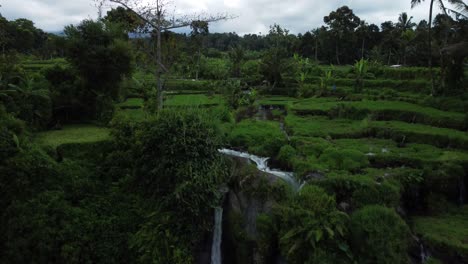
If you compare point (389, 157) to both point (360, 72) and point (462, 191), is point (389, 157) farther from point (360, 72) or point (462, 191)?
point (360, 72)

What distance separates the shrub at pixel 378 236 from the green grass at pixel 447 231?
2.23 feet

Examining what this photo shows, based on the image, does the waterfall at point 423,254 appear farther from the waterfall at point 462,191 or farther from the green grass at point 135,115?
the green grass at point 135,115

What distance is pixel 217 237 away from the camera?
999cm

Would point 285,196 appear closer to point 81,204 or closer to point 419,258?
point 419,258

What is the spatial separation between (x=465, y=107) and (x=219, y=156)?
1382 centimetres

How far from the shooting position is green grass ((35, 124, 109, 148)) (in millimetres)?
10934

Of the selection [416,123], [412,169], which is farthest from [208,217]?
[416,123]

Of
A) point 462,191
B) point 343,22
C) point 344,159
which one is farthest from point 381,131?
point 343,22

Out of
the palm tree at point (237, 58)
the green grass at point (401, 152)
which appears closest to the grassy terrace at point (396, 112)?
the green grass at point (401, 152)

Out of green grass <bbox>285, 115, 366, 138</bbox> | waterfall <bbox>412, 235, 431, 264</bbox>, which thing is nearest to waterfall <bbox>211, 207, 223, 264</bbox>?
waterfall <bbox>412, 235, 431, 264</bbox>

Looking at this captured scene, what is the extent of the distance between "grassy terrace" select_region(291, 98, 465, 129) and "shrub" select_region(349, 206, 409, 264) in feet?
30.7

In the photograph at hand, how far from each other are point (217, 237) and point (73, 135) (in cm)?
608

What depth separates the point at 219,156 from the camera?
10.3m

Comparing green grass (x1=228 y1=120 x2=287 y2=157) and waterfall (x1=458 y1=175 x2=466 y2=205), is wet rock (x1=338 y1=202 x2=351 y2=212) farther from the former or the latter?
green grass (x1=228 y1=120 x2=287 y2=157)
